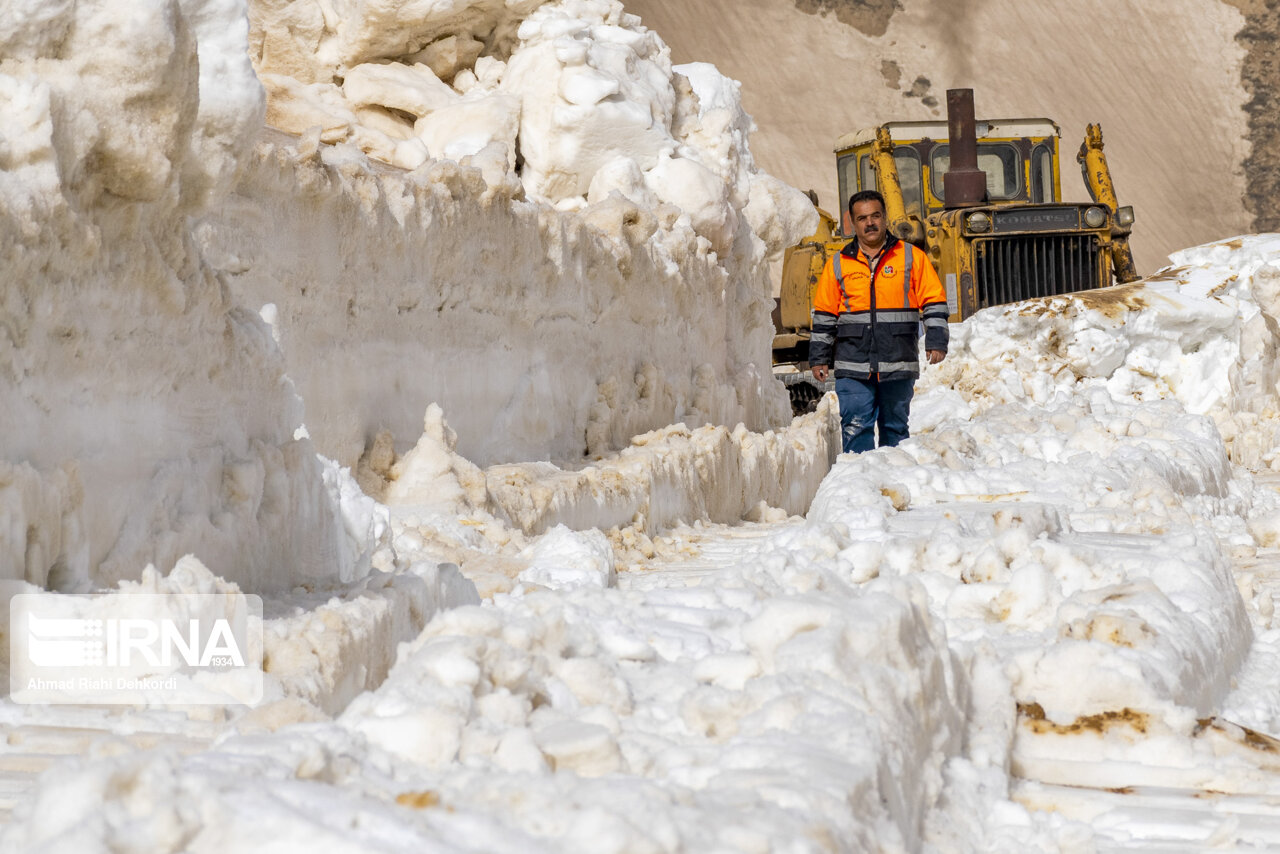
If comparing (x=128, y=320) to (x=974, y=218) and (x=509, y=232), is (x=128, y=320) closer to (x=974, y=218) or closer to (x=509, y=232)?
(x=509, y=232)

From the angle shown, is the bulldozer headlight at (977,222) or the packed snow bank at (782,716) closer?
the packed snow bank at (782,716)

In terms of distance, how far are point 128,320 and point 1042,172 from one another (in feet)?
43.8

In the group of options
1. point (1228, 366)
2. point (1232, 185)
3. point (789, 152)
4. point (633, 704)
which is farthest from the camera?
point (1232, 185)

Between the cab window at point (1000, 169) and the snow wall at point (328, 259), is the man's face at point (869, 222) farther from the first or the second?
the cab window at point (1000, 169)

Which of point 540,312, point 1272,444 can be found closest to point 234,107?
point 540,312

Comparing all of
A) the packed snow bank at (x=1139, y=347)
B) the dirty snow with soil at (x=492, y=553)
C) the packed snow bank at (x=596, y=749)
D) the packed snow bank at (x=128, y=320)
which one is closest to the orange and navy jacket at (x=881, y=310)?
the dirty snow with soil at (x=492, y=553)

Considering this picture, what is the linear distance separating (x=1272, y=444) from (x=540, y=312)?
5734mm

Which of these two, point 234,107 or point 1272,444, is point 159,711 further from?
point 1272,444

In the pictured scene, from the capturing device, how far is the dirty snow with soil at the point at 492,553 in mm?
1707

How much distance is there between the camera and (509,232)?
6402 mm

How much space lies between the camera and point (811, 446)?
376 inches

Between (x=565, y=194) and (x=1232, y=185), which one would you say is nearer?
(x=565, y=194)

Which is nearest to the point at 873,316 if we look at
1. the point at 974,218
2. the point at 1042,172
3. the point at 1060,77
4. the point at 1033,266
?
the point at 974,218

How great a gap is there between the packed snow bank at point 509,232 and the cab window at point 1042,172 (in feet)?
18.4
